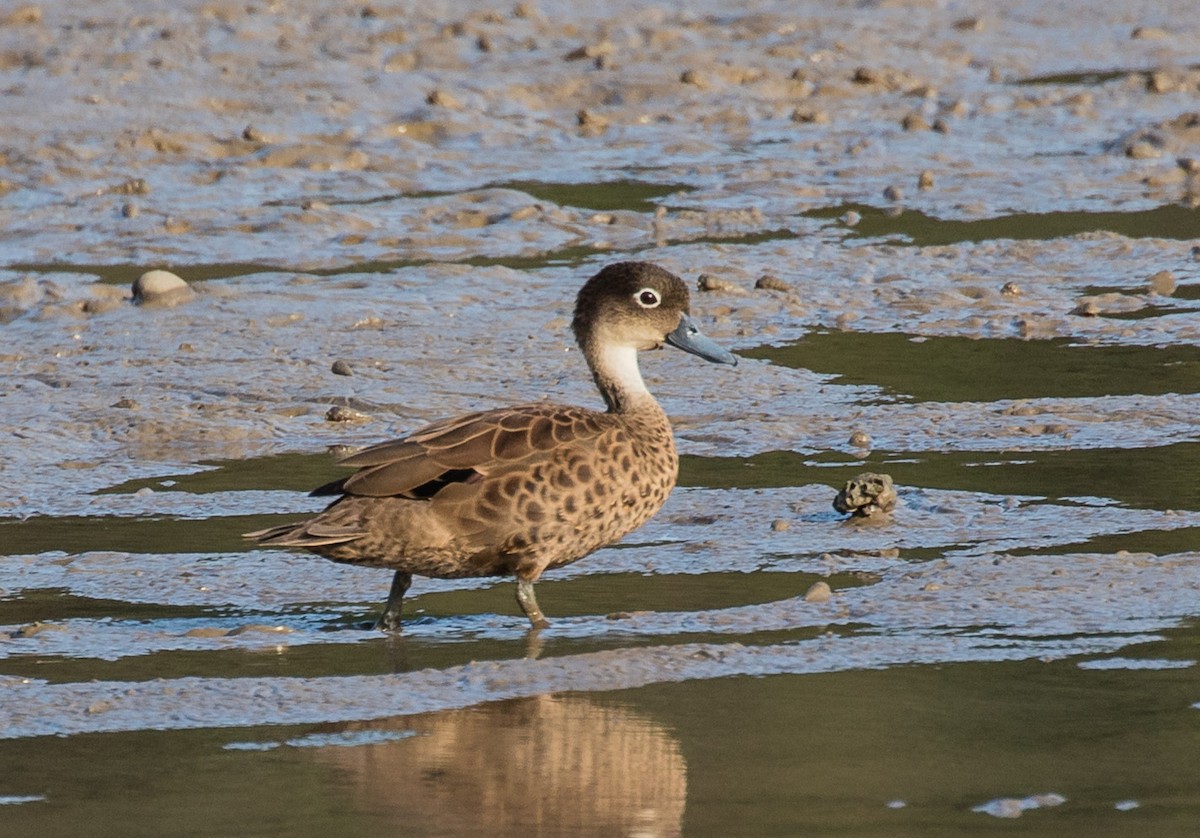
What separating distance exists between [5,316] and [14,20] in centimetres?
721

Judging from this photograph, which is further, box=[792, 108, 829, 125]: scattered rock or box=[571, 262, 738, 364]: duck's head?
box=[792, 108, 829, 125]: scattered rock

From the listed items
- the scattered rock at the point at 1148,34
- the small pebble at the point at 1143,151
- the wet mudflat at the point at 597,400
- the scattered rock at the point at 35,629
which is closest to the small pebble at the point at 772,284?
the wet mudflat at the point at 597,400

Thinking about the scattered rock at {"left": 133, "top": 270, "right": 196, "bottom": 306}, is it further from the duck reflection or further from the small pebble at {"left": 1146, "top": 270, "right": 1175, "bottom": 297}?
the duck reflection

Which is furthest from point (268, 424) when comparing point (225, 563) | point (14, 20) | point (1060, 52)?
point (1060, 52)

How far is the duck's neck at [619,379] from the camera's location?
7.78 metres

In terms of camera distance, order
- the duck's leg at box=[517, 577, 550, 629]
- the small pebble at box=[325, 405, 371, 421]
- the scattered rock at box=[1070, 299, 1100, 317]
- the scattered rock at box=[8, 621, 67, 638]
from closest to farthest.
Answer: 1. the scattered rock at box=[8, 621, 67, 638]
2. the duck's leg at box=[517, 577, 550, 629]
3. the small pebble at box=[325, 405, 371, 421]
4. the scattered rock at box=[1070, 299, 1100, 317]

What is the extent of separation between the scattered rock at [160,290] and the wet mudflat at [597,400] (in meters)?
0.07

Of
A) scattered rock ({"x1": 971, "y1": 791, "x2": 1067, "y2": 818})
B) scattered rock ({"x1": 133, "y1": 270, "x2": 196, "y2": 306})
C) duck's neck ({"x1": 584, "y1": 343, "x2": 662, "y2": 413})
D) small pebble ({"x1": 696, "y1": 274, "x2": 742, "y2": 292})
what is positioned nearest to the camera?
scattered rock ({"x1": 971, "y1": 791, "x2": 1067, "y2": 818})

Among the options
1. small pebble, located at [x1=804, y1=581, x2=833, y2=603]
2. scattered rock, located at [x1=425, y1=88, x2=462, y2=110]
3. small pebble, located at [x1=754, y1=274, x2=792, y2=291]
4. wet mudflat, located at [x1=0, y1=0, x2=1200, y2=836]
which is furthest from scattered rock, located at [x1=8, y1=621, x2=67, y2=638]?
scattered rock, located at [x1=425, y1=88, x2=462, y2=110]

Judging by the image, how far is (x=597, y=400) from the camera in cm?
1010

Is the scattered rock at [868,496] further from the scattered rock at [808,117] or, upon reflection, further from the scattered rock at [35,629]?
the scattered rock at [808,117]

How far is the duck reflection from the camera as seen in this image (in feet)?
16.4

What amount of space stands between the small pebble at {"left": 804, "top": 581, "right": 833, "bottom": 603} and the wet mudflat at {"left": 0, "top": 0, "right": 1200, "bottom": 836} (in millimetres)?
49

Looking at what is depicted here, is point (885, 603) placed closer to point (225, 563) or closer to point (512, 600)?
point (512, 600)
